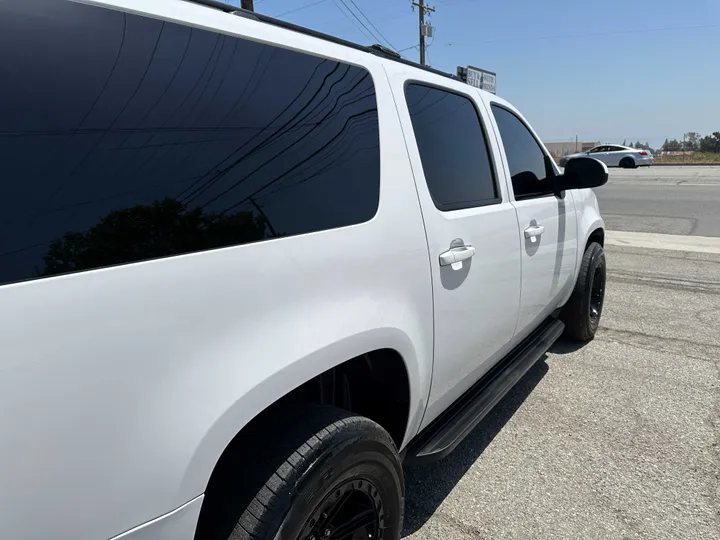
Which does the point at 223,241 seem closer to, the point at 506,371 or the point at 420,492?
the point at 420,492

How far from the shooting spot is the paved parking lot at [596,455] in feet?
8.23

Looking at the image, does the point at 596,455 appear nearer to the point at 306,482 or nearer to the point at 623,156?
the point at 306,482

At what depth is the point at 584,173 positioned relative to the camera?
11.6 feet

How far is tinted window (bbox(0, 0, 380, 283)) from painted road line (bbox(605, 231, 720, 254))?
8692 millimetres

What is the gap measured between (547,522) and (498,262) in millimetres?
1214

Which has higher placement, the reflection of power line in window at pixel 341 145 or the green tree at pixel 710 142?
the reflection of power line in window at pixel 341 145

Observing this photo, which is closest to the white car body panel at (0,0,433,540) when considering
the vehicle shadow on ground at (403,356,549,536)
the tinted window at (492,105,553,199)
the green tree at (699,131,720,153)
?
the vehicle shadow on ground at (403,356,549,536)

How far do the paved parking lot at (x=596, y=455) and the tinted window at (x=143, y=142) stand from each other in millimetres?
1710

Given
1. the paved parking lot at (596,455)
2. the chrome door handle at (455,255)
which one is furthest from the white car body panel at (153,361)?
the paved parking lot at (596,455)

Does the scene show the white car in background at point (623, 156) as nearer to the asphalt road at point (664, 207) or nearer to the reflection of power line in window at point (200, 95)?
the asphalt road at point (664, 207)

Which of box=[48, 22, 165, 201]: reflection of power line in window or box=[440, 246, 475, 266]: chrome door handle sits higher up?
box=[48, 22, 165, 201]: reflection of power line in window

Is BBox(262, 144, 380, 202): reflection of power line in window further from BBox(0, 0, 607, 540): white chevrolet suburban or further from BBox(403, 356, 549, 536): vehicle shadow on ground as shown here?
BBox(403, 356, 549, 536): vehicle shadow on ground

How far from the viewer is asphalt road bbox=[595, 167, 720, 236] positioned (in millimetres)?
11031

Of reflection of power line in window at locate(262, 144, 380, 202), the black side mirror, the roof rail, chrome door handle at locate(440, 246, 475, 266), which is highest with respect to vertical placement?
the roof rail
